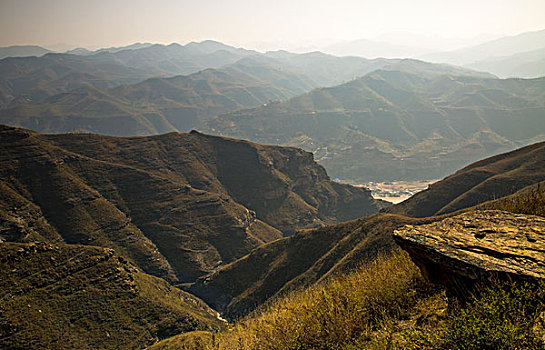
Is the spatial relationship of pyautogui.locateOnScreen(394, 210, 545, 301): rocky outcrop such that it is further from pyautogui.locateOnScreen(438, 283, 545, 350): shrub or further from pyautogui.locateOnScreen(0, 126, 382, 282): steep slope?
pyautogui.locateOnScreen(0, 126, 382, 282): steep slope

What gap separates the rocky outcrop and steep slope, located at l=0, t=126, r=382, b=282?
75931 millimetres

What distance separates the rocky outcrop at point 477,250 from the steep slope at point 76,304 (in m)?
45.7

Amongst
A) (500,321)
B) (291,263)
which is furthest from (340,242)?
(500,321)

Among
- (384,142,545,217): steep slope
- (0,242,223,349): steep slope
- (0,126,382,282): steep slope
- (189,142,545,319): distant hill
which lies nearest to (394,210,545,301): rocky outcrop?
(189,142,545,319): distant hill

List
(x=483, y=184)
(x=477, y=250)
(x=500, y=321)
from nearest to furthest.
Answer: (x=500, y=321), (x=477, y=250), (x=483, y=184)

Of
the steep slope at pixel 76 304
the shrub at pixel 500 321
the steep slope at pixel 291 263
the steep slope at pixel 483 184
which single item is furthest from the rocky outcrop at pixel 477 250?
the steep slope at pixel 483 184

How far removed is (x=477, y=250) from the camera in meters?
6.75

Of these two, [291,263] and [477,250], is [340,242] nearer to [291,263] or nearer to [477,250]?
[291,263]

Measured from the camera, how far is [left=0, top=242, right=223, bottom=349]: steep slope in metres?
38.6

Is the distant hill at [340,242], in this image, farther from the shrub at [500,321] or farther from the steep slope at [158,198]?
the shrub at [500,321]

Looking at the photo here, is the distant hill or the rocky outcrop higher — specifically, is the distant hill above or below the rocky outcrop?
below

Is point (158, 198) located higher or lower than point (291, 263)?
higher

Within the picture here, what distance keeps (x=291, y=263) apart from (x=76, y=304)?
114ft

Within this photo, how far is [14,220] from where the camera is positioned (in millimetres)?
67562
